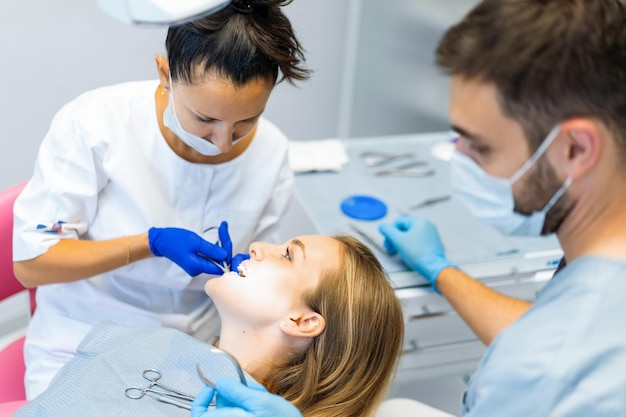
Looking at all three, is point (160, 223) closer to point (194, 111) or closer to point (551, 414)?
point (194, 111)

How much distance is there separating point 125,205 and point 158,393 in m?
0.43

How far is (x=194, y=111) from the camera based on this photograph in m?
1.38

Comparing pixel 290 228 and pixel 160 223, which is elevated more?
pixel 160 223

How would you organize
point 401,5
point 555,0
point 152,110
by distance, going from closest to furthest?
1. point 555,0
2. point 152,110
3. point 401,5

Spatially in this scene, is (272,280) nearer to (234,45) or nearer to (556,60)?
(234,45)

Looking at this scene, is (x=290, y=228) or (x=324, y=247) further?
(x=290, y=228)

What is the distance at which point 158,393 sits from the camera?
141 centimetres

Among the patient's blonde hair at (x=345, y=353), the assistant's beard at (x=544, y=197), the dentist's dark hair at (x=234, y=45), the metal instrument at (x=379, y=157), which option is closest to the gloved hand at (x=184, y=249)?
the patient's blonde hair at (x=345, y=353)

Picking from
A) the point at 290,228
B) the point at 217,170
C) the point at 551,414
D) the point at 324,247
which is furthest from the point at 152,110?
the point at 551,414

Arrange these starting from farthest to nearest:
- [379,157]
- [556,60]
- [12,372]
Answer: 1. [379,157]
2. [12,372]
3. [556,60]

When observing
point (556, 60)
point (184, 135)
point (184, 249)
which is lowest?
point (184, 249)

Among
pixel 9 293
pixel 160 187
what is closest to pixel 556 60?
pixel 160 187

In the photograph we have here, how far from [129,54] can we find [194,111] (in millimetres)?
1276

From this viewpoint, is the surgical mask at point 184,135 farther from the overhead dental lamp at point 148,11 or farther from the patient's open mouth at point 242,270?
the overhead dental lamp at point 148,11
